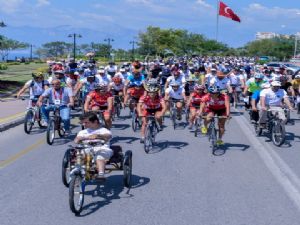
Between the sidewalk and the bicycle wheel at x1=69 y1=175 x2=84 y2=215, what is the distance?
867cm

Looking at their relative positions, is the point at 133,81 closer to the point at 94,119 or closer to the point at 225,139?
the point at 225,139

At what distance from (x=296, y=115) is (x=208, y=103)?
8.70 m

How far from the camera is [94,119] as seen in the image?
28.2 ft

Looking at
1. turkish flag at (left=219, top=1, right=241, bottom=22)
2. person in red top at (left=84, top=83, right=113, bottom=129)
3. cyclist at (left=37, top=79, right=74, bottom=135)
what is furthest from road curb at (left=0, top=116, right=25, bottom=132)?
turkish flag at (left=219, top=1, right=241, bottom=22)

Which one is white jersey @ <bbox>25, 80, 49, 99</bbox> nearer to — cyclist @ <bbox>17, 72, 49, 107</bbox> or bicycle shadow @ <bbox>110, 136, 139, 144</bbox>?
cyclist @ <bbox>17, 72, 49, 107</bbox>

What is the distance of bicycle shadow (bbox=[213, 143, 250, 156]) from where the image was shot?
12450 millimetres

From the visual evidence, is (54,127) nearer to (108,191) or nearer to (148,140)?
(148,140)

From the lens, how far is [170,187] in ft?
29.5

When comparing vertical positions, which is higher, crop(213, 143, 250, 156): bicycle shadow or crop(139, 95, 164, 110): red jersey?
crop(139, 95, 164, 110): red jersey

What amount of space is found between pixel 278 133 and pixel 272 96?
1219mm

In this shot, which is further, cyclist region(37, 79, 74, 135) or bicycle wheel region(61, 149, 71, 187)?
cyclist region(37, 79, 74, 135)

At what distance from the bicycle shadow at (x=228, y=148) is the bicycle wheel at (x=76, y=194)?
5136 mm

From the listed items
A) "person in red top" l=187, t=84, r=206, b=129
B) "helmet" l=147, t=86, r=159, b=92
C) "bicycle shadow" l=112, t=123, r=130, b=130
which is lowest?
"bicycle shadow" l=112, t=123, r=130, b=130

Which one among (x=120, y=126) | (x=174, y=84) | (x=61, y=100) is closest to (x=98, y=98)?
(x=61, y=100)
